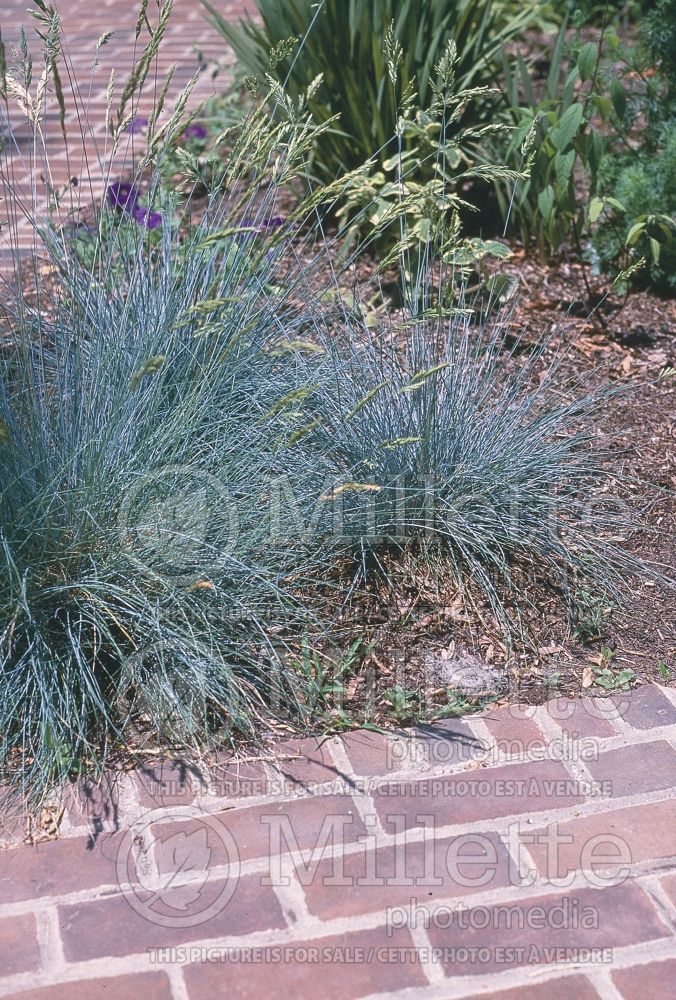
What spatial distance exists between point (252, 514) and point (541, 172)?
7.02 ft

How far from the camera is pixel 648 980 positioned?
191cm

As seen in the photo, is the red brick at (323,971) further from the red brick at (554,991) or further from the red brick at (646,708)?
the red brick at (646,708)

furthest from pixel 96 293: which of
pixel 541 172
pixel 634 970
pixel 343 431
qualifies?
pixel 634 970

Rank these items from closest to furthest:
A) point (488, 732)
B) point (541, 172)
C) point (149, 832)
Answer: point (149, 832)
point (488, 732)
point (541, 172)

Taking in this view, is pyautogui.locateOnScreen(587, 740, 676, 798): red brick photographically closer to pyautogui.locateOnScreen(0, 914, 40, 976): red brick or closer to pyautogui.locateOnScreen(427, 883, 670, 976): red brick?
pyautogui.locateOnScreen(427, 883, 670, 976): red brick

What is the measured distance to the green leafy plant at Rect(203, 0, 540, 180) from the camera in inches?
157

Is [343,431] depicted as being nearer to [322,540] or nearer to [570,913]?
[322,540]

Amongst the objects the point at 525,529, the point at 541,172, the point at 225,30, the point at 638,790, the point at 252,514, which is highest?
the point at 225,30

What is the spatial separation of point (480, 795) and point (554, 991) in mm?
471

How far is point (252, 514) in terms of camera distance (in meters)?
2.55

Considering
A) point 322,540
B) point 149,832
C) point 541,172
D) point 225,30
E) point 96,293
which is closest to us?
point 149,832

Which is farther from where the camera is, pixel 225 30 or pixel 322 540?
pixel 225 30

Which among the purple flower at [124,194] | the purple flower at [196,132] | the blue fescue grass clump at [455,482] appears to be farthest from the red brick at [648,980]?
the purple flower at [196,132]

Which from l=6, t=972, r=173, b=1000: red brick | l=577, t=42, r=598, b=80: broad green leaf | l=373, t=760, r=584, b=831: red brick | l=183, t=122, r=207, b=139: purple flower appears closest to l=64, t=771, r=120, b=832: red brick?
l=6, t=972, r=173, b=1000: red brick
